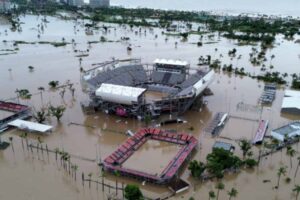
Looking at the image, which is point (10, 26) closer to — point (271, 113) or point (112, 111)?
point (112, 111)

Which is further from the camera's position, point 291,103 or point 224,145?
point 291,103

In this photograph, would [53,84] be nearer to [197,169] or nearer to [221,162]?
[197,169]

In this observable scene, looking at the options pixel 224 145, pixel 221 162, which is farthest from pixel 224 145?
pixel 221 162

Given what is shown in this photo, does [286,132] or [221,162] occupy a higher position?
[221,162]

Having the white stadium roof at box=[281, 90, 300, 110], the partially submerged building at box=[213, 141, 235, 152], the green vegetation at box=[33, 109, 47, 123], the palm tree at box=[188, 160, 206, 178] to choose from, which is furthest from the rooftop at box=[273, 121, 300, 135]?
the green vegetation at box=[33, 109, 47, 123]

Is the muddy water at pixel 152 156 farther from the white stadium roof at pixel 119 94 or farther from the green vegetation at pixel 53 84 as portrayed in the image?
the green vegetation at pixel 53 84

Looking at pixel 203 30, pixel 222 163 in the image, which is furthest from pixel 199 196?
pixel 203 30

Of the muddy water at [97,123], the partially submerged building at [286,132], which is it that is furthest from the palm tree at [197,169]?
the partially submerged building at [286,132]
